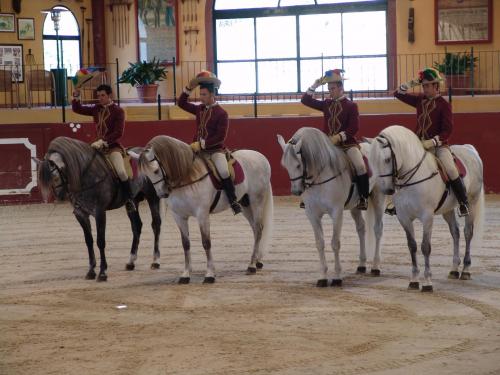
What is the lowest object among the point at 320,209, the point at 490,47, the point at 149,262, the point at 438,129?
the point at 149,262

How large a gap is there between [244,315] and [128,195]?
2.64 metres

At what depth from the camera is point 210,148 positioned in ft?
31.6

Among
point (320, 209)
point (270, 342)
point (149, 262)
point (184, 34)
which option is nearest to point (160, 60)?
point (184, 34)

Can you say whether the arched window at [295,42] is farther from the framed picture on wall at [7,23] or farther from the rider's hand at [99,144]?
the rider's hand at [99,144]

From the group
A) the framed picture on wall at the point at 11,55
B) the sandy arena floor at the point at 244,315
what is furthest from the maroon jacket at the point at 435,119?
the framed picture on wall at the point at 11,55

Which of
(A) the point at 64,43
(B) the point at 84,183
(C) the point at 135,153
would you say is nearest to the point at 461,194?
(C) the point at 135,153

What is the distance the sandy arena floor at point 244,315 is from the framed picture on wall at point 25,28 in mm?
9557

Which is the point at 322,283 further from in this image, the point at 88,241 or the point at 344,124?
the point at 88,241

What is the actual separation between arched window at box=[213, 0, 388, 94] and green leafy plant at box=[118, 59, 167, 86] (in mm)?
1795

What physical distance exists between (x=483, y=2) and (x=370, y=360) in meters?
14.4

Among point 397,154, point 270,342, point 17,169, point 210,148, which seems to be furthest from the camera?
point 17,169

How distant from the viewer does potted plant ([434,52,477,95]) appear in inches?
734

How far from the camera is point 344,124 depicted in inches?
377

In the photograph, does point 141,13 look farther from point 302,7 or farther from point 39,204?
point 39,204
